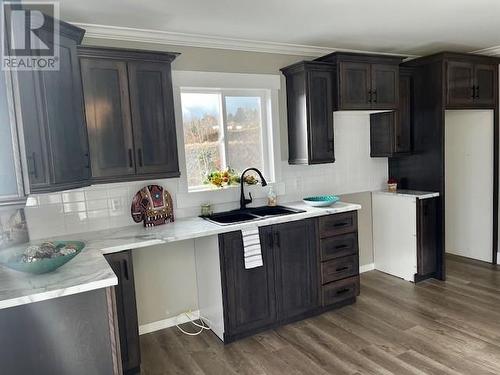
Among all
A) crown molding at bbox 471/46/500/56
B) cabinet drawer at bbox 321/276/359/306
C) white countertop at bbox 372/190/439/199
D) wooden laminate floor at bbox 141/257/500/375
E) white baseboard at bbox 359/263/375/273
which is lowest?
wooden laminate floor at bbox 141/257/500/375

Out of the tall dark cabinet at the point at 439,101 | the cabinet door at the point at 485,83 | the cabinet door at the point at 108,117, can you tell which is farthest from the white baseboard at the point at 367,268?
the cabinet door at the point at 108,117

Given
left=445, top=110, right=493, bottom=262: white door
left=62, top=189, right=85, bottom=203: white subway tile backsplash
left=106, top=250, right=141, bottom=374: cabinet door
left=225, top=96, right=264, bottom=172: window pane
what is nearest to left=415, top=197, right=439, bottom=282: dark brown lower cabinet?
left=445, top=110, right=493, bottom=262: white door

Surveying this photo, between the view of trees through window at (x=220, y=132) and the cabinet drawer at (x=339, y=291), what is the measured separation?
4.28ft

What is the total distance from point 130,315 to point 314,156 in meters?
2.07

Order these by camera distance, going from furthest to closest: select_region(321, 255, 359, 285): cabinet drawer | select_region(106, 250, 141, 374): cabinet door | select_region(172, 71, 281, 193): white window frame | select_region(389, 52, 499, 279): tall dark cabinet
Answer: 1. select_region(389, 52, 499, 279): tall dark cabinet
2. select_region(321, 255, 359, 285): cabinet drawer
3. select_region(172, 71, 281, 193): white window frame
4. select_region(106, 250, 141, 374): cabinet door

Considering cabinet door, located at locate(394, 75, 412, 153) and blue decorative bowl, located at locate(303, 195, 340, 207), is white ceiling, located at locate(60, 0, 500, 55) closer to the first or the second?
cabinet door, located at locate(394, 75, 412, 153)

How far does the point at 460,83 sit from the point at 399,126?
708 mm

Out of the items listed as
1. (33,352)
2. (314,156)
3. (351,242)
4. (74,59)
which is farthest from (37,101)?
(351,242)

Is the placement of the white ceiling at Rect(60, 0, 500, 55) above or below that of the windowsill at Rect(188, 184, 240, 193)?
above

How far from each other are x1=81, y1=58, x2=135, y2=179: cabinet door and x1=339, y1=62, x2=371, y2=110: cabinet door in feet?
6.28

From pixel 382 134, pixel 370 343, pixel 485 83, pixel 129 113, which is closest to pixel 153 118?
pixel 129 113

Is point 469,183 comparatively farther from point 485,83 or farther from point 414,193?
point 485,83

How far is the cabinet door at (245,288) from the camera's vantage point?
9.52 ft

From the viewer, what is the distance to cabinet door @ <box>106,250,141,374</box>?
249 cm
